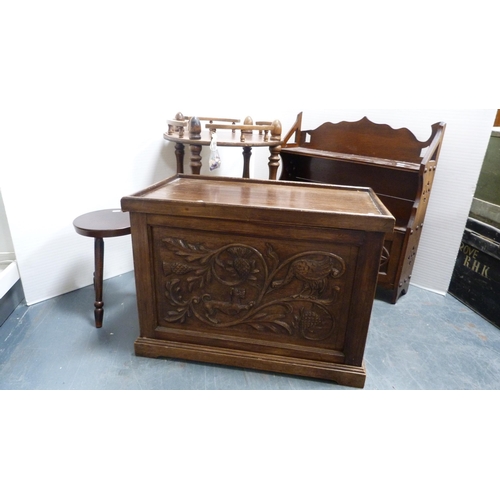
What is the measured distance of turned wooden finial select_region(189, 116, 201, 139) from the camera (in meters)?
1.80

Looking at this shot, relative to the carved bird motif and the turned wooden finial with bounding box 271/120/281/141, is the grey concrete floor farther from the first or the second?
the turned wooden finial with bounding box 271/120/281/141

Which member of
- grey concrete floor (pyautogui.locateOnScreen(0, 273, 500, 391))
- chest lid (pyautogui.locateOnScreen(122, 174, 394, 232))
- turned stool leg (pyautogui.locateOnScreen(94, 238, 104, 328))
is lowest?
grey concrete floor (pyautogui.locateOnScreen(0, 273, 500, 391))

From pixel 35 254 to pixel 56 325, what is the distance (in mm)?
410

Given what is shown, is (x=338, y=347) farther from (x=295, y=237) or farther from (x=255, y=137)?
(x=255, y=137)

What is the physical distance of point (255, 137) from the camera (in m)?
2.20

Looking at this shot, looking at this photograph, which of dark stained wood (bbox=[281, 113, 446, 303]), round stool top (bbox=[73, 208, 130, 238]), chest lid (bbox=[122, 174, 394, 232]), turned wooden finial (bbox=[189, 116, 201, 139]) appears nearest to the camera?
chest lid (bbox=[122, 174, 394, 232])

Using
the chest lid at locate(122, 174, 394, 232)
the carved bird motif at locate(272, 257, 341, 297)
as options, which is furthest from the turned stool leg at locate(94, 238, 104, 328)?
the carved bird motif at locate(272, 257, 341, 297)

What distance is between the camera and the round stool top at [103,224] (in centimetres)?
163

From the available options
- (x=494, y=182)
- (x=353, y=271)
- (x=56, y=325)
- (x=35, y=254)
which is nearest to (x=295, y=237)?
(x=353, y=271)

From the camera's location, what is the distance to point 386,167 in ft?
6.51

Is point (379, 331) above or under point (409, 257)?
under

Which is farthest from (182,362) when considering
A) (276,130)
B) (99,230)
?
(276,130)

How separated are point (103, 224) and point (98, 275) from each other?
0.81 feet

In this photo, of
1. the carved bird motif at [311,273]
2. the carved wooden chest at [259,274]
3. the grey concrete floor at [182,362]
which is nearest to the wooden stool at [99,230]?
the grey concrete floor at [182,362]
